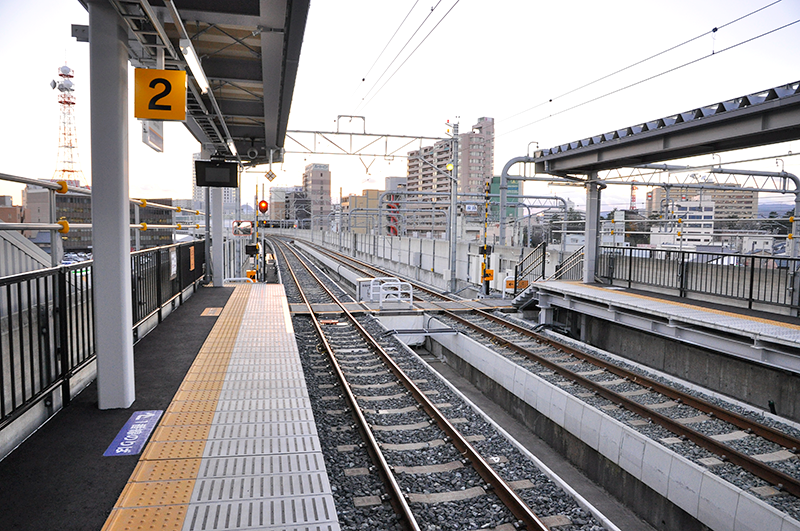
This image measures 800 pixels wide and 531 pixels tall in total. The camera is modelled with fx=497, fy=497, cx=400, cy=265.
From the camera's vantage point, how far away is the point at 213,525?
11.3ft

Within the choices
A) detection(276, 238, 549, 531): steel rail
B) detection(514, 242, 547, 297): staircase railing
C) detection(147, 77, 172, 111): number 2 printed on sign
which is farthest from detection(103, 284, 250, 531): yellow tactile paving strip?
detection(514, 242, 547, 297): staircase railing

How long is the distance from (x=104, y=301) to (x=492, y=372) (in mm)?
7195

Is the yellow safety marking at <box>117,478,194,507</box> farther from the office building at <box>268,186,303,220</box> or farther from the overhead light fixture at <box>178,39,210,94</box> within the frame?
the office building at <box>268,186,303,220</box>

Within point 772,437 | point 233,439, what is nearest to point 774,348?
point 772,437

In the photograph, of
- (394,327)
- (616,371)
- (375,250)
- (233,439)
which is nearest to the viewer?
(233,439)

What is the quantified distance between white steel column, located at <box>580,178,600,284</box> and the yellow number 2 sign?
11992 mm

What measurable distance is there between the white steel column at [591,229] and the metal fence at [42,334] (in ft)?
42.2

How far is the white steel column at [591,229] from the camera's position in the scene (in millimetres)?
14680

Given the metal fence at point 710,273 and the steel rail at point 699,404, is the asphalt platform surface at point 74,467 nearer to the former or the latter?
the steel rail at point 699,404

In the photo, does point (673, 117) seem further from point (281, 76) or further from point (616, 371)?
point (281, 76)

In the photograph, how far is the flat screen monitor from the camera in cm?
1206

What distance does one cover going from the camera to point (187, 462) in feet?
14.1

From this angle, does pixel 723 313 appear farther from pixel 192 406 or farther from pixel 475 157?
pixel 475 157

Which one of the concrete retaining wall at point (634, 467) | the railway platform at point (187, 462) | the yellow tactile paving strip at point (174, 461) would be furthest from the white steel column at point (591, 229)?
the yellow tactile paving strip at point (174, 461)
